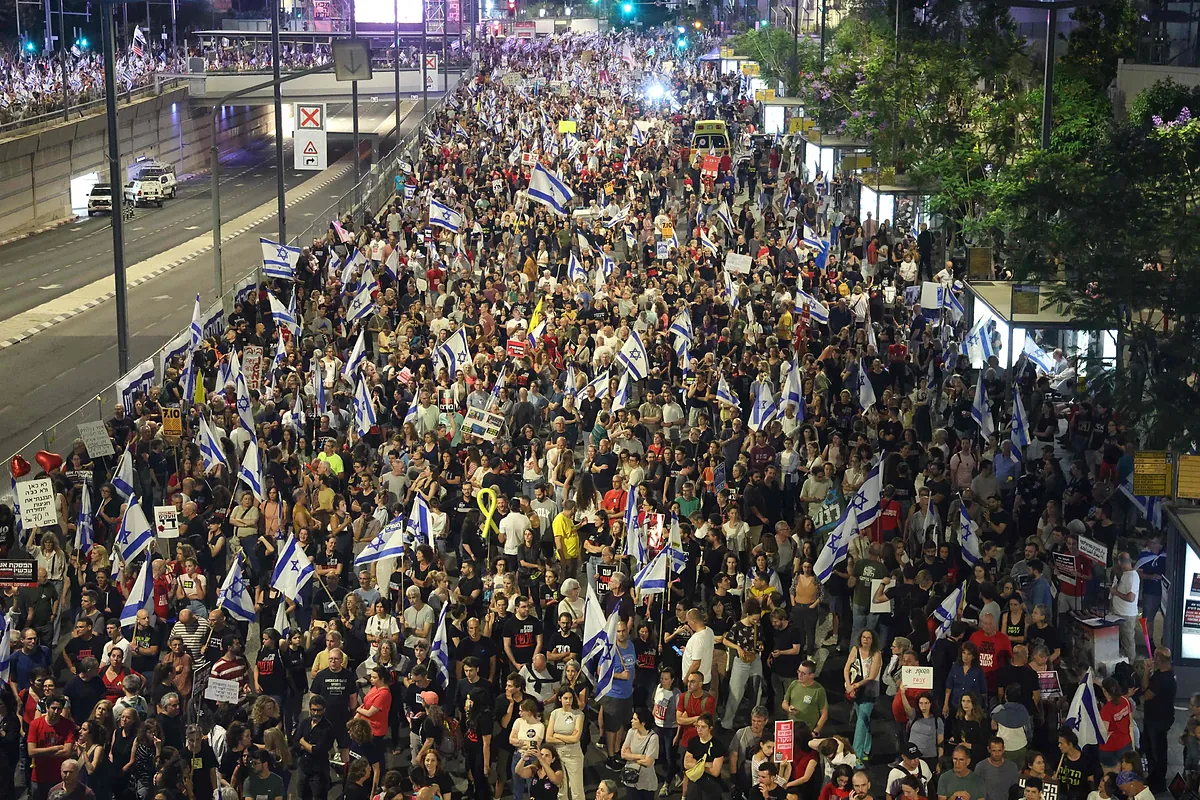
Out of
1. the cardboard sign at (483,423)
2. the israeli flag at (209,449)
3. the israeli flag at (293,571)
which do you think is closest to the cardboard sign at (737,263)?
the cardboard sign at (483,423)

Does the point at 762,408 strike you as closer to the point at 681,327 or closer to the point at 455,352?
the point at 681,327

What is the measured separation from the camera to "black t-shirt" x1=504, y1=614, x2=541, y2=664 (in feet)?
50.6

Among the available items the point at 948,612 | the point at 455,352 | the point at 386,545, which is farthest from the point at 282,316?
the point at 948,612

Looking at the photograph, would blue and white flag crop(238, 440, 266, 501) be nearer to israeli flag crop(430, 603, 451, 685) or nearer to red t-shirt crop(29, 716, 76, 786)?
israeli flag crop(430, 603, 451, 685)

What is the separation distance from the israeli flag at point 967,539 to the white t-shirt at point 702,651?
3624 millimetres

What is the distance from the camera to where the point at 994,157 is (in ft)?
119

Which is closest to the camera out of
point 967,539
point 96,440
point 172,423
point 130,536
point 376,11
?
point 967,539

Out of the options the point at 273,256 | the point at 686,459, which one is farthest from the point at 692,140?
the point at 686,459

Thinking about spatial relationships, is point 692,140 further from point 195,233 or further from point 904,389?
point 904,389

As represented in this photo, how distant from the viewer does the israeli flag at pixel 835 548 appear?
55.5 feet

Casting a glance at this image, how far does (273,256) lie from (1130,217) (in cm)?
1877

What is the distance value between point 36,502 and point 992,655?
1013 cm

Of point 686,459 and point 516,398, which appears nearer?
point 686,459

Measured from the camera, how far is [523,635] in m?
15.5
